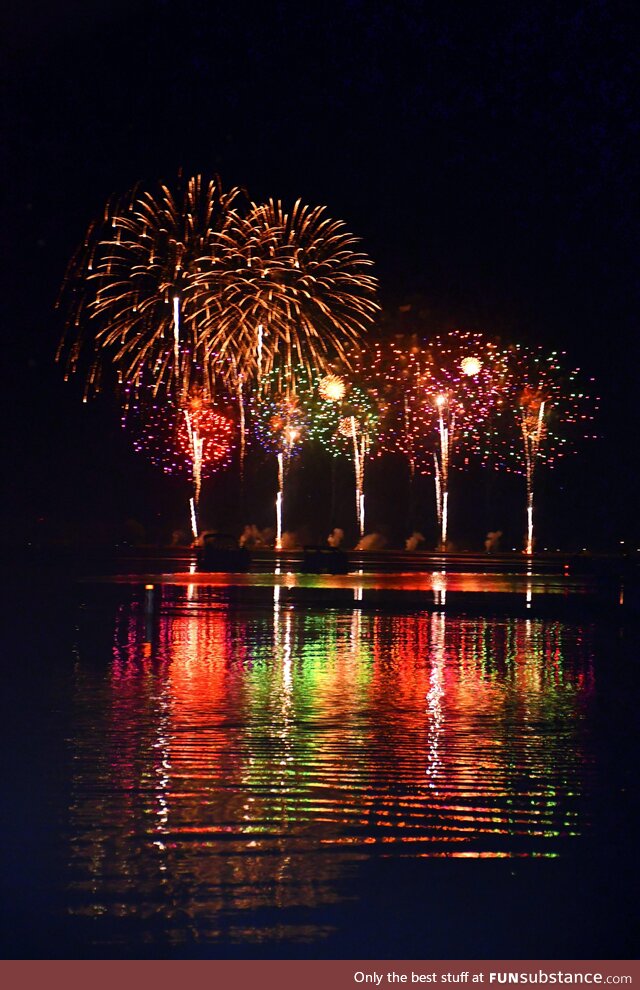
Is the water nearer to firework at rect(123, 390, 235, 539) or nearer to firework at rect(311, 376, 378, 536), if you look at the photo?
firework at rect(123, 390, 235, 539)

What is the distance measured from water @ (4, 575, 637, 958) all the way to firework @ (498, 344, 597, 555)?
178 ft

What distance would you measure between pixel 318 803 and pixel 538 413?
64969 millimetres

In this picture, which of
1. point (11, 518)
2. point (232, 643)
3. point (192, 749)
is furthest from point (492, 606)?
point (11, 518)

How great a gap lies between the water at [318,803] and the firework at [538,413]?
5418cm

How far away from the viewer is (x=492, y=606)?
97.7 ft

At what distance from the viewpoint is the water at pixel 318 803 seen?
6.74 metres

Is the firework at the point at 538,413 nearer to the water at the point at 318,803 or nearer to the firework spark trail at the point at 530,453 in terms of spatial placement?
the firework spark trail at the point at 530,453

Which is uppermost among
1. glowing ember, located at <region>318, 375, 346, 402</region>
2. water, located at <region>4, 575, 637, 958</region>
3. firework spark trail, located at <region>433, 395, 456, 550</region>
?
glowing ember, located at <region>318, 375, 346, 402</region>

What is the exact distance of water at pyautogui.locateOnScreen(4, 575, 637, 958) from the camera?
6.74 m

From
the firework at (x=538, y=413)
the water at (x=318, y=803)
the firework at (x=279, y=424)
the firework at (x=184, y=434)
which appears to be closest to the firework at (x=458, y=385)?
the firework at (x=538, y=413)

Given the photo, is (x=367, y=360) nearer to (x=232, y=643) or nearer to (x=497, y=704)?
(x=232, y=643)

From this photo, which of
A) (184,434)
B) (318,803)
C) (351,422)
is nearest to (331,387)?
(351,422)

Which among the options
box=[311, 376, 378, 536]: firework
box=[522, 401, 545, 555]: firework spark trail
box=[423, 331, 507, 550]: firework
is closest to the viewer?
box=[423, 331, 507, 550]: firework

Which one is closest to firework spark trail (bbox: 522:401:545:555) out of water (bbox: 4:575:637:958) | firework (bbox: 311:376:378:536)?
firework (bbox: 311:376:378:536)
